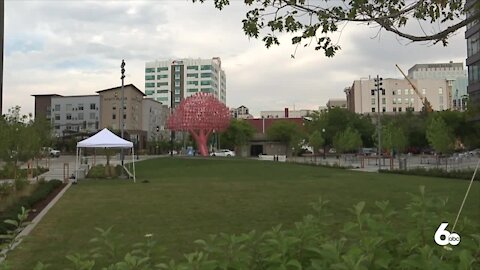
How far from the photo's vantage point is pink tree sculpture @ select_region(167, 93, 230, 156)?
74.0 meters

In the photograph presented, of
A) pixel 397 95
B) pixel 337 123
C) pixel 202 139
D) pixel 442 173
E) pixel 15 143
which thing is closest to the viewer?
pixel 15 143

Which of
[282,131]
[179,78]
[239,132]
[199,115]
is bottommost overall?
[239,132]

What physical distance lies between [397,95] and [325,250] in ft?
501

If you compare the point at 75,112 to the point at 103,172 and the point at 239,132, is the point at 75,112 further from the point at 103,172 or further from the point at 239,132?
the point at 103,172

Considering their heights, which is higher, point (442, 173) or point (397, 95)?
point (397, 95)

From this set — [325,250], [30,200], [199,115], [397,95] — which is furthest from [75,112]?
[325,250]

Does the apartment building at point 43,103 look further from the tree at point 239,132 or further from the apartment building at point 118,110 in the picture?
the tree at point 239,132

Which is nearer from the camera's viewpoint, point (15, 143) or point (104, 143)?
point (15, 143)

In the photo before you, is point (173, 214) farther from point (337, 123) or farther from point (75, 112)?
point (75, 112)

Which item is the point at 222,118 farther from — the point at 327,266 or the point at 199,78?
the point at 199,78

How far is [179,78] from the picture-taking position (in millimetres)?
163750

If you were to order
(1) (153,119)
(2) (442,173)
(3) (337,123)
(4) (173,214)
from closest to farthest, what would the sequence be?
(4) (173,214) → (2) (442,173) → (3) (337,123) → (1) (153,119)

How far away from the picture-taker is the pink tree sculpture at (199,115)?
74.0 meters

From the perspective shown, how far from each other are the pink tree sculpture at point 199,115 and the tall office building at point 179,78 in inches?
3365
